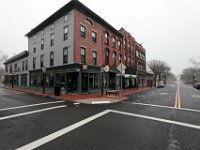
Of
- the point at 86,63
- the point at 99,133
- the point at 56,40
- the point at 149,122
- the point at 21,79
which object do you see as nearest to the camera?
the point at 99,133

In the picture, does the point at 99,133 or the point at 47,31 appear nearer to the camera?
the point at 99,133

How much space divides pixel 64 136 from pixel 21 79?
31.7m

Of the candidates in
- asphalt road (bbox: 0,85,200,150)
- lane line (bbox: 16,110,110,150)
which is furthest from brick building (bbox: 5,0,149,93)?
lane line (bbox: 16,110,110,150)

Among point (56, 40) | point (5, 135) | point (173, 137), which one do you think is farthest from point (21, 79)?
point (173, 137)

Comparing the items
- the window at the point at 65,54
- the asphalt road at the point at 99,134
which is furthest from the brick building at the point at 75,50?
the asphalt road at the point at 99,134

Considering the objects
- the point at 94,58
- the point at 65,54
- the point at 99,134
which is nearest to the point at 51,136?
the point at 99,134

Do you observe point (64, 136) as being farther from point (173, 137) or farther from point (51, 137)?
point (173, 137)

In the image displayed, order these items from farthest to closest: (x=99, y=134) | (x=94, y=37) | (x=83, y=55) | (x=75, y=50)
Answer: (x=94, y=37) → (x=83, y=55) → (x=75, y=50) → (x=99, y=134)

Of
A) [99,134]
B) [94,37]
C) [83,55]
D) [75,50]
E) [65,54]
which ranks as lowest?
[99,134]

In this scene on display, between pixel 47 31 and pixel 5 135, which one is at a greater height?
pixel 47 31

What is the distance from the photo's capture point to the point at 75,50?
1783cm

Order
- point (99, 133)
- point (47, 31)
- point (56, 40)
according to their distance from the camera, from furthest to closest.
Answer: point (47, 31), point (56, 40), point (99, 133)

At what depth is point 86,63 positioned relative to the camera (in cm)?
1945

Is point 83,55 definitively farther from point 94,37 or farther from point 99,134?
point 99,134
